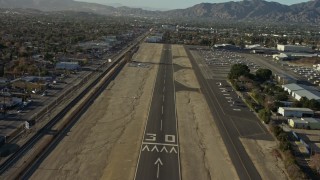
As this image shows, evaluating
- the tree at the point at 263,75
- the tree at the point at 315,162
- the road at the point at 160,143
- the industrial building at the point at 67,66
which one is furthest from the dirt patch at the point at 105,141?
the tree at the point at 263,75

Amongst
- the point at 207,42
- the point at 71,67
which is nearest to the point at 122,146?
the point at 71,67

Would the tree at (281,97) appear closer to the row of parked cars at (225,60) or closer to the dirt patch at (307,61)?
the row of parked cars at (225,60)

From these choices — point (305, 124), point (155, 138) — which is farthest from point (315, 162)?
point (155, 138)

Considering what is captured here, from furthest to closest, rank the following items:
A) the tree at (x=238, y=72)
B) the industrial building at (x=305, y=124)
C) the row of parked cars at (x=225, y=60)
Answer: the row of parked cars at (x=225, y=60) → the tree at (x=238, y=72) → the industrial building at (x=305, y=124)

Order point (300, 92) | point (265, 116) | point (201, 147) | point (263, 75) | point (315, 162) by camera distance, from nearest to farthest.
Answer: point (315, 162) → point (201, 147) → point (265, 116) → point (300, 92) → point (263, 75)

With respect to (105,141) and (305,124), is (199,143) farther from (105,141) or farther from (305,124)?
(305,124)

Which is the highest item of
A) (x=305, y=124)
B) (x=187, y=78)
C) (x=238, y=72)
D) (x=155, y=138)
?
(x=238, y=72)
